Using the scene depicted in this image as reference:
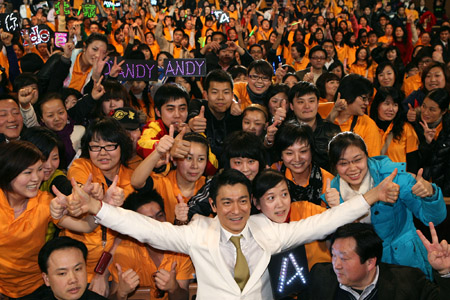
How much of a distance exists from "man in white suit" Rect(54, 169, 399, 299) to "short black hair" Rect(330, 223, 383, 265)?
110mm

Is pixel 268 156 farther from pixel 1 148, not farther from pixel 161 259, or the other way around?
pixel 1 148

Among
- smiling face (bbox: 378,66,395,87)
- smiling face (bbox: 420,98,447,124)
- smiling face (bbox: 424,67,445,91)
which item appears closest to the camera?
smiling face (bbox: 420,98,447,124)

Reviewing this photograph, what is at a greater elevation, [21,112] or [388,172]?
[21,112]

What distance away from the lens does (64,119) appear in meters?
3.91

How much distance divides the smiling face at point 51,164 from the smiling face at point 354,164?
6.56ft

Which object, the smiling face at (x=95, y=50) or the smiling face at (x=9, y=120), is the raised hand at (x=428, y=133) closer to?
the smiling face at (x=95, y=50)

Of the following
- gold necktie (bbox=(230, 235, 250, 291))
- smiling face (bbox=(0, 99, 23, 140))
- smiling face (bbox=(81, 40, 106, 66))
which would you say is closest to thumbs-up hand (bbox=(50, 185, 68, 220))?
gold necktie (bbox=(230, 235, 250, 291))

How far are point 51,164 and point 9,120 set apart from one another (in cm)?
78

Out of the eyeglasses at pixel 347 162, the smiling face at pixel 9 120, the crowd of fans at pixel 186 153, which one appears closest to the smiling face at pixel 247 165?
the crowd of fans at pixel 186 153

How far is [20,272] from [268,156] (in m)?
2.10

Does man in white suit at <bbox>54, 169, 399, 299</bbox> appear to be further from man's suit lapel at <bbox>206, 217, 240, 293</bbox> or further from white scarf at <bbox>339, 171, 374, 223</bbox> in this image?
white scarf at <bbox>339, 171, 374, 223</bbox>

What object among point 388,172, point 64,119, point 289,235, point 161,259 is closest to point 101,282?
point 161,259

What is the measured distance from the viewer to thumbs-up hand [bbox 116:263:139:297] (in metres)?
2.72

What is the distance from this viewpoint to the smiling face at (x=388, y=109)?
4480 mm
